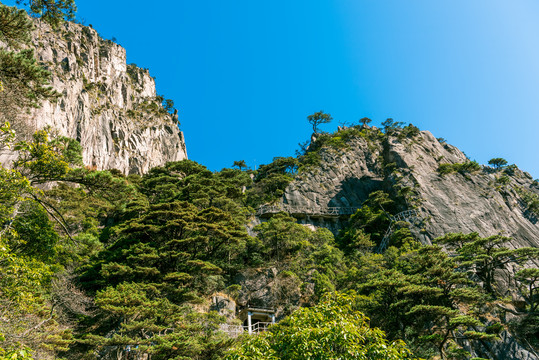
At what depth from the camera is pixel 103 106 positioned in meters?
45.7

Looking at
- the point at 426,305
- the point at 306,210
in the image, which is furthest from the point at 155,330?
the point at 306,210

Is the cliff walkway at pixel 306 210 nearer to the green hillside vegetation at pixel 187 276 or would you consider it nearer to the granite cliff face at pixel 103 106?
the green hillside vegetation at pixel 187 276

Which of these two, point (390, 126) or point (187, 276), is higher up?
point (390, 126)

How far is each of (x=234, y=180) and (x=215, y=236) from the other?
12.6 m

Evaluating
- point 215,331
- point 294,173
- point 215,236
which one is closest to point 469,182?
point 294,173

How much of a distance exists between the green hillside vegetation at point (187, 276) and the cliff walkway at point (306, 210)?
1955mm

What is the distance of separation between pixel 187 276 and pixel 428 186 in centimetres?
2481

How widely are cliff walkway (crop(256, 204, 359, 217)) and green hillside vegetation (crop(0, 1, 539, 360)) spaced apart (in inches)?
77.0

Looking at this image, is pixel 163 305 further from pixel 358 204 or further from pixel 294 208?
pixel 358 204

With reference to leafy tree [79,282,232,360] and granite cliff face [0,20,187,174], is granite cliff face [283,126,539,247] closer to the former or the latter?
leafy tree [79,282,232,360]

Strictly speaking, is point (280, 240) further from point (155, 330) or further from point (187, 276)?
point (155, 330)

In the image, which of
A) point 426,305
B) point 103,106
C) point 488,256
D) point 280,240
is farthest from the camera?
point 103,106

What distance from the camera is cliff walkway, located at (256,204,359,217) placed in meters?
30.2

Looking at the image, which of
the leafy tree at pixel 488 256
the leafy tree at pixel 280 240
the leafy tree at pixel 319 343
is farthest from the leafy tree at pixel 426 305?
the leafy tree at pixel 319 343
